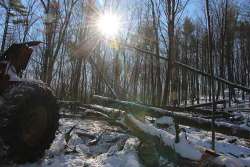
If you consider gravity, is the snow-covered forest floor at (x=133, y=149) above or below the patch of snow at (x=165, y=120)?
below

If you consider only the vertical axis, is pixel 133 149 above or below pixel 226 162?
below

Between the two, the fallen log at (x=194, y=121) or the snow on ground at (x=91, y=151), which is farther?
the fallen log at (x=194, y=121)

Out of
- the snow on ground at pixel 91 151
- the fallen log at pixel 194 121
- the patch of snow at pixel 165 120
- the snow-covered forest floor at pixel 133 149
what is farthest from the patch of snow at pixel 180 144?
the patch of snow at pixel 165 120

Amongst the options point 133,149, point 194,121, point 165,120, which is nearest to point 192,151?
point 133,149

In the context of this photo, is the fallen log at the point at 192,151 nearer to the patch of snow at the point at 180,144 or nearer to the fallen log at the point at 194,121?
the patch of snow at the point at 180,144

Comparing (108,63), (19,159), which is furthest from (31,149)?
(108,63)

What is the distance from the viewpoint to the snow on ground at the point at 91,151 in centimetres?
551

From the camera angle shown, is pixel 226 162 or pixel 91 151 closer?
pixel 226 162

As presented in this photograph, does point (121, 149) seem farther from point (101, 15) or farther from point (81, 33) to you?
point (81, 33)

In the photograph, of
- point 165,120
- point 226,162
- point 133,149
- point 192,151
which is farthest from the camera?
point 165,120

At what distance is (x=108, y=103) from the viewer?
11.4m

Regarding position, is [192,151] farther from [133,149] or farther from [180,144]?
[133,149]

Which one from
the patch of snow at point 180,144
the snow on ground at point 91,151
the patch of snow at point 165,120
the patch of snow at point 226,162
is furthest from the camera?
the patch of snow at point 165,120

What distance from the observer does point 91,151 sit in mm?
6586
